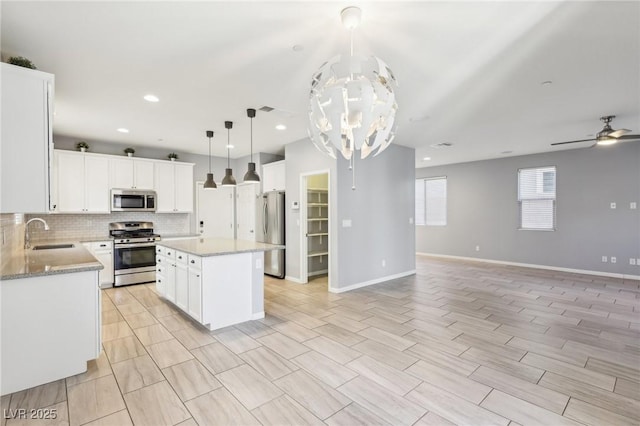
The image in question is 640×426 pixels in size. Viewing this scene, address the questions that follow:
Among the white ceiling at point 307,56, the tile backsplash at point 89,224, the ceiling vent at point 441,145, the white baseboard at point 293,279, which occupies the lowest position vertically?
the white baseboard at point 293,279

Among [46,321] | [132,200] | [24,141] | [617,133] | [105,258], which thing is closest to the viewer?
[24,141]

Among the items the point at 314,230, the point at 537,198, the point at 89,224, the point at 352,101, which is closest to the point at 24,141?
the point at 352,101

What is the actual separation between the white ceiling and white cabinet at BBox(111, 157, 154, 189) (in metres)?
1.27

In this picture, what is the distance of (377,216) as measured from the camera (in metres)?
5.69

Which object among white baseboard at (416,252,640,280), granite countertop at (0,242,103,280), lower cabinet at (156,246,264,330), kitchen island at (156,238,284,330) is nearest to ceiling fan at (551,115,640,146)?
white baseboard at (416,252,640,280)

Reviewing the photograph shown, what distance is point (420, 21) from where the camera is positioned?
2113 millimetres

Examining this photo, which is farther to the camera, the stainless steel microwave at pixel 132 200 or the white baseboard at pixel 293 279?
the white baseboard at pixel 293 279

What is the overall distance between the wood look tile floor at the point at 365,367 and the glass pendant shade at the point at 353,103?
187 centimetres

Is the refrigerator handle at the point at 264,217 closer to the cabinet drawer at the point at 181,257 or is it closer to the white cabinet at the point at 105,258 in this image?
the cabinet drawer at the point at 181,257

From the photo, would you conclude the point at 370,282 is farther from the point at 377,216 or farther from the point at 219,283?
the point at 219,283

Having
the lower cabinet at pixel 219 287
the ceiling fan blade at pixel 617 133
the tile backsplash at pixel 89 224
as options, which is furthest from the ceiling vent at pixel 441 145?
the tile backsplash at pixel 89 224

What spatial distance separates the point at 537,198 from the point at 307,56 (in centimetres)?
701

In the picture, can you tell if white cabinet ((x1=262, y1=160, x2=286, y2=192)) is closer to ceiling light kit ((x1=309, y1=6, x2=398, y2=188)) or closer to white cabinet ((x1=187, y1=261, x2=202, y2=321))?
white cabinet ((x1=187, y1=261, x2=202, y2=321))

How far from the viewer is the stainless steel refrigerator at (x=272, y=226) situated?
5914 mm
